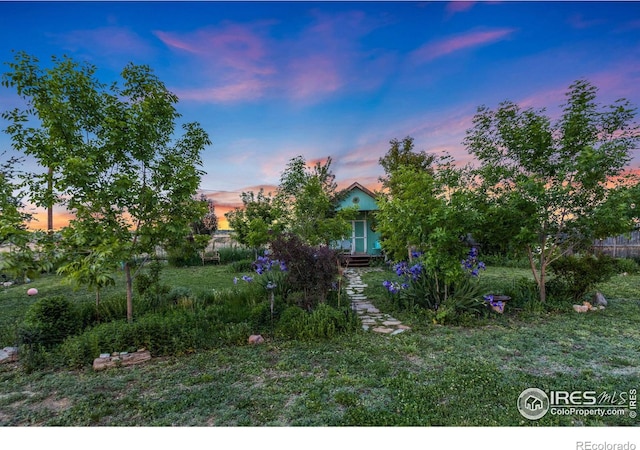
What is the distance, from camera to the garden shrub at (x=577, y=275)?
6.03 m

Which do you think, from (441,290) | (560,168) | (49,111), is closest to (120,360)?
(49,111)

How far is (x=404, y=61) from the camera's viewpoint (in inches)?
235

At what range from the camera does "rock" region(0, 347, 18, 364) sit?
3.74m

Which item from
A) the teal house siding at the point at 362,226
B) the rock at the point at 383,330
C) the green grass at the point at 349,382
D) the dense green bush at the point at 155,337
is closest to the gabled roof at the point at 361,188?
the teal house siding at the point at 362,226

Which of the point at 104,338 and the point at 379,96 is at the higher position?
the point at 379,96

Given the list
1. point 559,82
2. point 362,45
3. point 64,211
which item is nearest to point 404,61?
point 362,45

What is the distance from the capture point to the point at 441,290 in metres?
5.80

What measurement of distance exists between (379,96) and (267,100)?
2716mm

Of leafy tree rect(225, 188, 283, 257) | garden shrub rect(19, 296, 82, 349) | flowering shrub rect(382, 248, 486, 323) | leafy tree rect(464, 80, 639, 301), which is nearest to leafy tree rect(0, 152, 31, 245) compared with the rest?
garden shrub rect(19, 296, 82, 349)

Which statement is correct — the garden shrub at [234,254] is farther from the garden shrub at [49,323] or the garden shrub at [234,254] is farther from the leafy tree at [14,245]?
the leafy tree at [14,245]

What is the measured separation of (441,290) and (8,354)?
6674mm

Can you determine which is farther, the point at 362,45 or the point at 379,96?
the point at 379,96

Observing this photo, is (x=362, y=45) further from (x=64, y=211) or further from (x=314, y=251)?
(x=64, y=211)

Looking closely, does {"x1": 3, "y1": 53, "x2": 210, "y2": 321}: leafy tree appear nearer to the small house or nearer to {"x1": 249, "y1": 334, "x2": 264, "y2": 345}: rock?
{"x1": 249, "y1": 334, "x2": 264, "y2": 345}: rock
